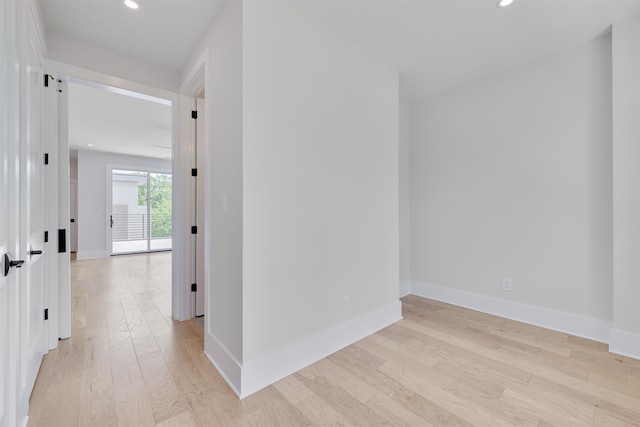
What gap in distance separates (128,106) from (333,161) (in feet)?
11.4

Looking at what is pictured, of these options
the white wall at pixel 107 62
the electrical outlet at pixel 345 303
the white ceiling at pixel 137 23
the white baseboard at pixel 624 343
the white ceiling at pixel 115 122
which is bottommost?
the white baseboard at pixel 624 343

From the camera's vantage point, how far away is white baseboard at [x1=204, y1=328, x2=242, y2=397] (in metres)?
1.64

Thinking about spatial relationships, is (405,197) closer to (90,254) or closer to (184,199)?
(184,199)

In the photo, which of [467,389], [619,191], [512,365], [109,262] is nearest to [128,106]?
[109,262]

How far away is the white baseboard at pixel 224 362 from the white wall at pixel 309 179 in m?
0.12

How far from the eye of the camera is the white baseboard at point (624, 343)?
2008 millimetres

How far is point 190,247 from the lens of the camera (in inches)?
107

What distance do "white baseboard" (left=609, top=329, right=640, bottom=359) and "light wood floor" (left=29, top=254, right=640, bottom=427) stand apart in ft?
0.25

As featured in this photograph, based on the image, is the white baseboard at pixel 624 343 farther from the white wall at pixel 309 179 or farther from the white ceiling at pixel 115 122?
the white ceiling at pixel 115 122

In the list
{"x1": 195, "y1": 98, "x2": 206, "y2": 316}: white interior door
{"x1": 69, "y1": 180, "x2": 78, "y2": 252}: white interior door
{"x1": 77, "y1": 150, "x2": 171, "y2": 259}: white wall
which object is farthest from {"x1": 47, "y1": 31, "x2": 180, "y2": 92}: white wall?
{"x1": 69, "y1": 180, "x2": 78, "y2": 252}: white interior door

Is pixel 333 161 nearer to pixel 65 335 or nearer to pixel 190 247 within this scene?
pixel 190 247

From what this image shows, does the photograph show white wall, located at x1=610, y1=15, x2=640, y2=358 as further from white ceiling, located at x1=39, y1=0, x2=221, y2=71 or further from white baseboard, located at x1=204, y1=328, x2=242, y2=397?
white ceiling, located at x1=39, y1=0, x2=221, y2=71

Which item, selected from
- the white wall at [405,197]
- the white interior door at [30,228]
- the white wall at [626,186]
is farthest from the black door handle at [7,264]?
the white wall at [626,186]

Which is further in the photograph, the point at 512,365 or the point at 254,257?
the point at 512,365
